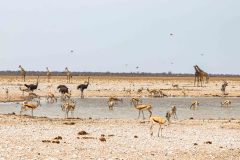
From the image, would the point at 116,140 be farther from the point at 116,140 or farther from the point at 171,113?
the point at 171,113

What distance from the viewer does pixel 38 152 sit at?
16344mm

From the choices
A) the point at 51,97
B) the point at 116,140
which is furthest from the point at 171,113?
the point at 51,97

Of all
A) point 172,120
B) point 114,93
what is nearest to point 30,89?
point 114,93

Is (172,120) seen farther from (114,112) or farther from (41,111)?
(41,111)

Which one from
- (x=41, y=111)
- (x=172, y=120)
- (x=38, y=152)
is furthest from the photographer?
(x=41, y=111)

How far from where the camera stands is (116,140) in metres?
19.3

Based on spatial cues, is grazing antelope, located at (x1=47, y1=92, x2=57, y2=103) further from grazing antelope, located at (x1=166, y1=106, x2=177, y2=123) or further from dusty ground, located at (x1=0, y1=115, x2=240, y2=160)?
dusty ground, located at (x1=0, y1=115, x2=240, y2=160)

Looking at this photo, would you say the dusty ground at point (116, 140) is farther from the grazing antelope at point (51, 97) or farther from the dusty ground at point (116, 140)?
the grazing antelope at point (51, 97)

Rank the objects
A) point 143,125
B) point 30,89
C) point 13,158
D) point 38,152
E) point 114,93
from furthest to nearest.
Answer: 1. point 114,93
2. point 30,89
3. point 143,125
4. point 38,152
5. point 13,158

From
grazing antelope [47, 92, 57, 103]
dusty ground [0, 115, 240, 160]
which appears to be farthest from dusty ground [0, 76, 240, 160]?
grazing antelope [47, 92, 57, 103]

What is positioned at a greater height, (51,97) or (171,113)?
(171,113)

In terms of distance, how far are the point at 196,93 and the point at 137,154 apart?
125 ft

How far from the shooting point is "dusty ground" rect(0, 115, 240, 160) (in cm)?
1645

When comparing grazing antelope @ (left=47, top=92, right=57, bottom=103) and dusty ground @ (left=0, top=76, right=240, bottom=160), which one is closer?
dusty ground @ (left=0, top=76, right=240, bottom=160)
